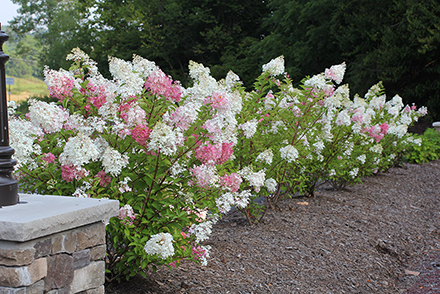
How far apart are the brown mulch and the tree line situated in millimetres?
2211

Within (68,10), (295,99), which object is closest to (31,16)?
(68,10)

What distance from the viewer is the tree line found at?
12.5m

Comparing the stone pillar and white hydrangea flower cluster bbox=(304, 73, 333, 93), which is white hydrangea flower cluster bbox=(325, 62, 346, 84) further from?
the stone pillar

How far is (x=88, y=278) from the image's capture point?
88.7 inches

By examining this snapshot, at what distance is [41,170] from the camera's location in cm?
279

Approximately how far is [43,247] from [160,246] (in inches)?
27.4

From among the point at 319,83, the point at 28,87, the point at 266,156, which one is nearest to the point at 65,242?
the point at 266,156

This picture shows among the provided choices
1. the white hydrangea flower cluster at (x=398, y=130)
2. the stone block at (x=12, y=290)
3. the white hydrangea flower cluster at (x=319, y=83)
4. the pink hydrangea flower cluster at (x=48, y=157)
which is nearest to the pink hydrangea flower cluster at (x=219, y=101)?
the pink hydrangea flower cluster at (x=48, y=157)

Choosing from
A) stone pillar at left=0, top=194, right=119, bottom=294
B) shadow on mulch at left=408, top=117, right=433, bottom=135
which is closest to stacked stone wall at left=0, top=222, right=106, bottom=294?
stone pillar at left=0, top=194, right=119, bottom=294

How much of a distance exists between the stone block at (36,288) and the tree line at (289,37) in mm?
2211

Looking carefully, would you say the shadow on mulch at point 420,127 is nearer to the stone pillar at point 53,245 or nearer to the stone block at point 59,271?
the stone pillar at point 53,245

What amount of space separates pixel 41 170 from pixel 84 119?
46 centimetres

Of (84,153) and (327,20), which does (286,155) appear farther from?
(327,20)

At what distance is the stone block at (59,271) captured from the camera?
2014mm
